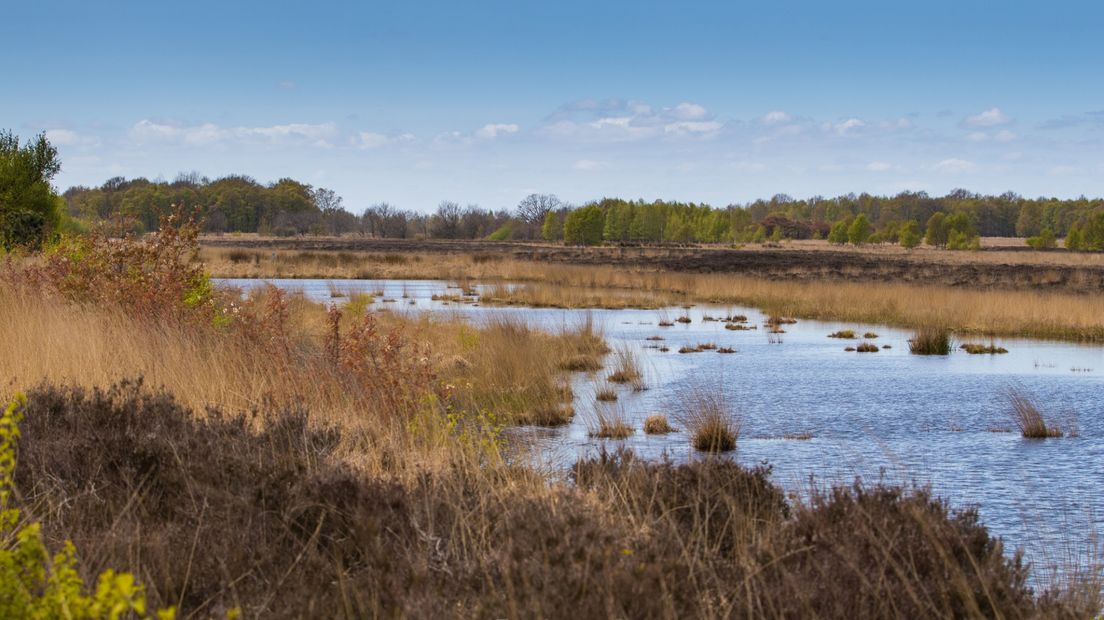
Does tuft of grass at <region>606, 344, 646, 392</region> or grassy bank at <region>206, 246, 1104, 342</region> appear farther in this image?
grassy bank at <region>206, 246, 1104, 342</region>

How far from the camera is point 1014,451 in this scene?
11891mm

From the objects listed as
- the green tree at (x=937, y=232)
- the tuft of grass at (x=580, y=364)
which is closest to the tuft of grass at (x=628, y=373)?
the tuft of grass at (x=580, y=364)

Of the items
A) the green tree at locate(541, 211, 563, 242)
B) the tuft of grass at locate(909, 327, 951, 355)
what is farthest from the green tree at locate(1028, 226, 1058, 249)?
the tuft of grass at locate(909, 327, 951, 355)

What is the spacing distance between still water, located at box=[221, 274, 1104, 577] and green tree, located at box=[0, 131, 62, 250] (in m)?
15.4

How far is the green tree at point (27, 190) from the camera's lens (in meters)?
29.2

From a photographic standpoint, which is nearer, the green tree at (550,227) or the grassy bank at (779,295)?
the grassy bank at (779,295)

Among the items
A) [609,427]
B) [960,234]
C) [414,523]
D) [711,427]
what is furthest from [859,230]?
[414,523]

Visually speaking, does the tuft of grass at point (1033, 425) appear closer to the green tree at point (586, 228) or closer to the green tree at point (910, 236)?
the green tree at point (586, 228)

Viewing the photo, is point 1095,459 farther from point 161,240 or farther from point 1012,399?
point 161,240

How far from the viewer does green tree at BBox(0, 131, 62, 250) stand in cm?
2919

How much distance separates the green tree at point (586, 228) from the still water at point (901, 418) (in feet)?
244

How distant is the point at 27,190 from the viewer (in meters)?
32.1

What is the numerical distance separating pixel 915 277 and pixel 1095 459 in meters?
36.1

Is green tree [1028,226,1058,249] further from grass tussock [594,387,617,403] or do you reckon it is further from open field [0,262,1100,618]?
open field [0,262,1100,618]
